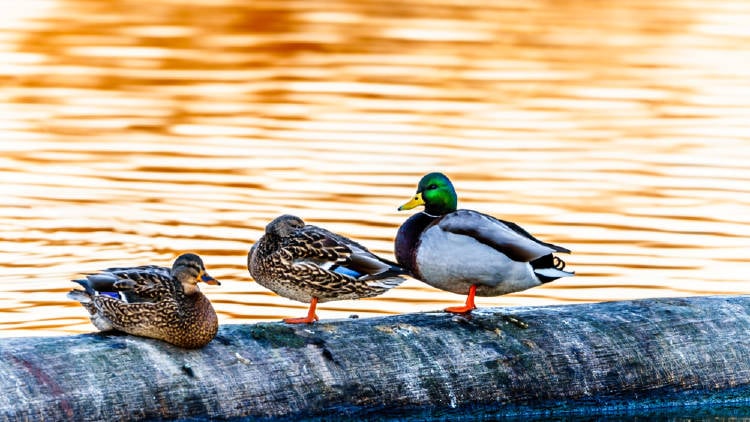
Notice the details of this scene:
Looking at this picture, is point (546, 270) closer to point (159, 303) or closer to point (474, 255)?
point (474, 255)

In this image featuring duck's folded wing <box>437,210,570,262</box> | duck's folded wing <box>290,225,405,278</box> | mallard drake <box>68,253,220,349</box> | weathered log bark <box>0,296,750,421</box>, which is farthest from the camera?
duck's folded wing <box>437,210,570,262</box>

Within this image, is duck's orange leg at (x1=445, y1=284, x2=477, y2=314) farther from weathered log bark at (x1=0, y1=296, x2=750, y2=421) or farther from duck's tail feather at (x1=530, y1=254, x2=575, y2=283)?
duck's tail feather at (x1=530, y1=254, x2=575, y2=283)

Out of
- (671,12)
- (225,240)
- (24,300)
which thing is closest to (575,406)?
(24,300)

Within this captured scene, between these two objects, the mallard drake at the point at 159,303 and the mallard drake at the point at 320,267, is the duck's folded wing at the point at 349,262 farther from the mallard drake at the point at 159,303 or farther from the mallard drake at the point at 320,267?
the mallard drake at the point at 159,303


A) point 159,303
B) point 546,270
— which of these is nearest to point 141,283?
point 159,303

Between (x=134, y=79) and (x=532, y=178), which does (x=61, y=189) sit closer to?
(x=532, y=178)

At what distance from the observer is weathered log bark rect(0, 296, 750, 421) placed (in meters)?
7.89

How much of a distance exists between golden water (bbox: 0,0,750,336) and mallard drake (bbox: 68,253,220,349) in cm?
285

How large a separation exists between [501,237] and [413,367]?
0.84 meters

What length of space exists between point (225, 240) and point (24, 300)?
2.48 m

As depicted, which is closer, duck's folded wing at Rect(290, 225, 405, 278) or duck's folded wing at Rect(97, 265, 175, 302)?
duck's folded wing at Rect(97, 265, 175, 302)

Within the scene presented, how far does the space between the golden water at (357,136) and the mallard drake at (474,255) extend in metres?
2.60

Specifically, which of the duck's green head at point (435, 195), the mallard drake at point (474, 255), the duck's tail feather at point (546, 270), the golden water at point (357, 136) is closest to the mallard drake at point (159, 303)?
the mallard drake at point (474, 255)

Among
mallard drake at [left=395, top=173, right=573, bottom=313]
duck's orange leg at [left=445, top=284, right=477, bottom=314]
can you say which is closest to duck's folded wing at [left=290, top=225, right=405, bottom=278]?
mallard drake at [left=395, top=173, right=573, bottom=313]
